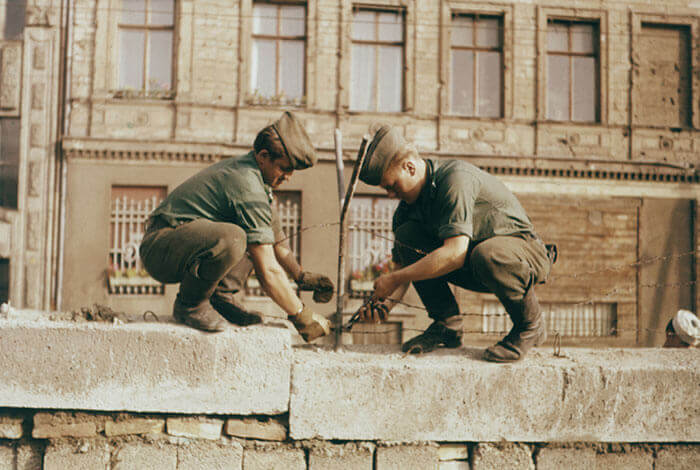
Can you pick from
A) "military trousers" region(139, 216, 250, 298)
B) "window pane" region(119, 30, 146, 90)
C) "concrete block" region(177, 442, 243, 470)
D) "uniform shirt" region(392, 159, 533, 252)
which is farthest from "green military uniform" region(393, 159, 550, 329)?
"window pane" region(119, 30, 146, 90)

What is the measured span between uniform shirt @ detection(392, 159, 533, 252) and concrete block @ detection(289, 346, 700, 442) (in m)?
0.70

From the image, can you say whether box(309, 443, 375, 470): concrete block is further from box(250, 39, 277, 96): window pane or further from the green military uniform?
box(250, 39, 277, 96): window pane

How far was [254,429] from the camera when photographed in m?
3.04

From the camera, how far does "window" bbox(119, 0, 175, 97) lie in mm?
12102

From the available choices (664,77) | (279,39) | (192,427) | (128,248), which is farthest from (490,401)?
(664,77)

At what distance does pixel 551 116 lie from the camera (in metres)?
12.8

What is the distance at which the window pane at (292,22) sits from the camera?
40.9 feet

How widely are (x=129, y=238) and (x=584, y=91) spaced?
9811 millimetres

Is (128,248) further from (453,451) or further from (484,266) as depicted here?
(484,266)

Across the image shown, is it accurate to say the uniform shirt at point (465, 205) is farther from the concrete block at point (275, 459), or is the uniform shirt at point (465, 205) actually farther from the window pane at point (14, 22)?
the window pane at point (14, 22)

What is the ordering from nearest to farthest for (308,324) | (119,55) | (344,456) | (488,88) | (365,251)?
(344,456)
(308,324)
(365,251)
(119,55)
(488,88)

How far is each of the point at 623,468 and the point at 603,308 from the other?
10.0 metres

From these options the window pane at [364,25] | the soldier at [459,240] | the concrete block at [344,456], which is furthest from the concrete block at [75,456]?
the window pane at [364,25]

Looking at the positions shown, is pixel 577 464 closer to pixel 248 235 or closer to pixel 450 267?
pixel 450 267
